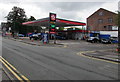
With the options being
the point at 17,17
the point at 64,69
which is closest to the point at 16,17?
the point at 17,17

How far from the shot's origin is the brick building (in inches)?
2280

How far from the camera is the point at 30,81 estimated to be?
4.86m

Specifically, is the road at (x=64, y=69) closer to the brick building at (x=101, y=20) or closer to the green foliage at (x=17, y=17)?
the brick building at (x=101, y=20)

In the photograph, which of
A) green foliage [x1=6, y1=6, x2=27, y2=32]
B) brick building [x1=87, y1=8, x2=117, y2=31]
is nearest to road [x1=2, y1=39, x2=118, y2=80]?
brick building [x1=87, y1=8, x2=117, y2=31]

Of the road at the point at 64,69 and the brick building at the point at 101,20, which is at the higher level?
the brick building at the point at 101,20

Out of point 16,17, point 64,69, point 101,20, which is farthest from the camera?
point 16,17

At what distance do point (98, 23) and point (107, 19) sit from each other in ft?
17.1

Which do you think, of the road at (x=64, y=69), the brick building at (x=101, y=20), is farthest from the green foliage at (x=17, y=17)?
the road at (x=64, y=69)

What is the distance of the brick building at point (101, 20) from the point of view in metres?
57.9

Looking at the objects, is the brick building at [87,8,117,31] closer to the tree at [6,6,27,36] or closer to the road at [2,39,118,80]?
the tree at [6,6,27,36]

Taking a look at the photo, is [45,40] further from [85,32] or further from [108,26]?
[108,26]

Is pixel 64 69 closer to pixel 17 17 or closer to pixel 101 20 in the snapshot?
pixel 101 20

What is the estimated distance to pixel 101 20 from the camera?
61844 millimetres

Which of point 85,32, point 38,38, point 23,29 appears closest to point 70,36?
point 85,32
